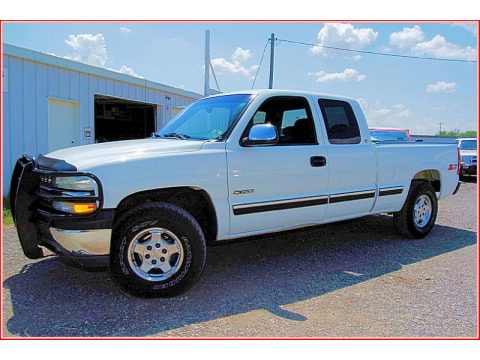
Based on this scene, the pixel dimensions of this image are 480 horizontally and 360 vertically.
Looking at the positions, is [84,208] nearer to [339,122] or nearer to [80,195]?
[80,195]

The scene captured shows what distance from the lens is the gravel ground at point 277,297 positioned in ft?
11.1

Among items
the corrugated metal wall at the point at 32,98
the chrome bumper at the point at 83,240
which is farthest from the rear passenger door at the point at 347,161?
the corrugated metal wall at the point at 32,98

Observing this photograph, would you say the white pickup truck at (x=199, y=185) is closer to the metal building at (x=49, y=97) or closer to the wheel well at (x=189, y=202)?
the wheel well at (x=189, y=202)

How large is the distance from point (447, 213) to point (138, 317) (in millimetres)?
7257

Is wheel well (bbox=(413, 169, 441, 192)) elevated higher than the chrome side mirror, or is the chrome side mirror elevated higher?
the chrome side mirror

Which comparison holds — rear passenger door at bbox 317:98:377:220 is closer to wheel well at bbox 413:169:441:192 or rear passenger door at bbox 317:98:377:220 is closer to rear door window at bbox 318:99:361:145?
rear door window at bbox 318:99:361:145

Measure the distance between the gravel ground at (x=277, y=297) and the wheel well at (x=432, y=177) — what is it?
1.11m

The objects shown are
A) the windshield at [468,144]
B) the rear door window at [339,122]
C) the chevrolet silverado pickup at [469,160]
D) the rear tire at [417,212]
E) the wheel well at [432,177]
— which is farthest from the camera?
the windshield at [468,144]

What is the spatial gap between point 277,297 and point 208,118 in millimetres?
2098

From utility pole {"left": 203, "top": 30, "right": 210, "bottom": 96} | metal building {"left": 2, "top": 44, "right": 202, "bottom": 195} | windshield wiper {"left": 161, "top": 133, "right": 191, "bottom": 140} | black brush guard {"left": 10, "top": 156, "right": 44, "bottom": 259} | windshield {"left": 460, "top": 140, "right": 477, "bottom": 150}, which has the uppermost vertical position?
utility pole {"left": 203, "top": 30, "right": 210, "bottom": 96}

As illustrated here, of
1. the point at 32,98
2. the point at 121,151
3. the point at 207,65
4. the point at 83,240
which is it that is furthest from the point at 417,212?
the point at 207,65

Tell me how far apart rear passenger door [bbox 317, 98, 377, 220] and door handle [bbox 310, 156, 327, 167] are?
0.08 m

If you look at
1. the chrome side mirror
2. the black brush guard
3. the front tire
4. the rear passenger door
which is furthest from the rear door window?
the black brush guard

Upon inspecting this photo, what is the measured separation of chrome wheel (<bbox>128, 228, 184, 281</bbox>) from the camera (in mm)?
3824
